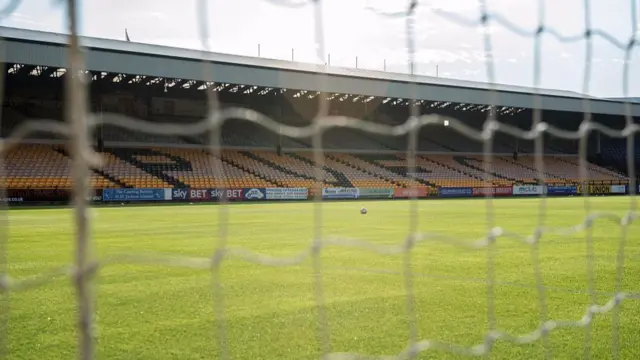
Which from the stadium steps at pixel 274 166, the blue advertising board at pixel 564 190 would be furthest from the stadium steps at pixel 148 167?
the blue advertising board at pixel 564 190

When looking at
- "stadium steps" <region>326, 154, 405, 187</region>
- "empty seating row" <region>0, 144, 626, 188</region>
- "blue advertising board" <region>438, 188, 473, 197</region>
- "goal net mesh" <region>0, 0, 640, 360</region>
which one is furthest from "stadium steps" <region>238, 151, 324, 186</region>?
"goal net mesh" <region>0, 0, 640, 360</region>

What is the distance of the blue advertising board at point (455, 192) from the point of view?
2533 cm

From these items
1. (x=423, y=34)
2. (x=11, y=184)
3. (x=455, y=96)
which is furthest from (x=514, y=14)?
(x=455, y=96)

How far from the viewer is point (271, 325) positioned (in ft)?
9.71

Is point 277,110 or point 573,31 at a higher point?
point 277,110

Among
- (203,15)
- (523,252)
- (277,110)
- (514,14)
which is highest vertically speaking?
(277,110)

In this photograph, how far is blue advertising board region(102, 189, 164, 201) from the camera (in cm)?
1838

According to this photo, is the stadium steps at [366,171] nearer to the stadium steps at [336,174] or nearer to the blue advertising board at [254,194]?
the stadium steps at [336,174]

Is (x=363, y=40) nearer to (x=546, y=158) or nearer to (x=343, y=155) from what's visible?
(x=343, y=155)

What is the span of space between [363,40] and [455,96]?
868 inches

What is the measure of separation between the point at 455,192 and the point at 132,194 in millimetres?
13196

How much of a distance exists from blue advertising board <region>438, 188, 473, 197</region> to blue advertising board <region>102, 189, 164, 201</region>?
38.0ft

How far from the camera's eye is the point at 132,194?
62.0ft

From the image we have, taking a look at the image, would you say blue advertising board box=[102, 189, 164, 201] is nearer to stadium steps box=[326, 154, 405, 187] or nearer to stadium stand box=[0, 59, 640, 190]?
stadium stand box=[0, 59, 640, 190]
